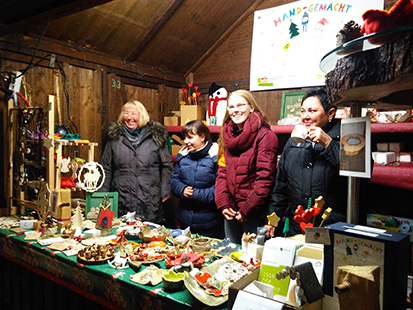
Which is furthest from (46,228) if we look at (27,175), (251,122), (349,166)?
(349,166)

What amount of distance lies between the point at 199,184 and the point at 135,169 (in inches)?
29.5

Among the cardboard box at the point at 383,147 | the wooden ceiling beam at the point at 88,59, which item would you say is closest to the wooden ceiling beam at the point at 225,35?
the wooden ceiling beam at the point at 88,59

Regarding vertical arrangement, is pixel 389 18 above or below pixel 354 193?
above

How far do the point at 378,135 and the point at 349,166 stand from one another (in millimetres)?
2211

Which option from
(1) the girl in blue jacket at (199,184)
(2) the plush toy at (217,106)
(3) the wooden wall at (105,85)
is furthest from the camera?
(2) the plush toy at (217,106)

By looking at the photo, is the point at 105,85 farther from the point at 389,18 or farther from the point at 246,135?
the point at 389,18

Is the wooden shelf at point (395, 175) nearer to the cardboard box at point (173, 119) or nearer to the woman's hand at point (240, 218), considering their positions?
the woman's hand at point (240, 218)

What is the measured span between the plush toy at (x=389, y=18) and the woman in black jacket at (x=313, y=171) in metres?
0.81

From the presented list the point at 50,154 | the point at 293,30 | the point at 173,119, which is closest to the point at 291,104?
the point at 293,30

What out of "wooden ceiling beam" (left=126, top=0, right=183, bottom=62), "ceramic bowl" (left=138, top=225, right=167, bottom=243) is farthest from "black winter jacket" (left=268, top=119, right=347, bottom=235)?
"wooden ceiling beam" (left=126, top=0, right=183, bottom=62)

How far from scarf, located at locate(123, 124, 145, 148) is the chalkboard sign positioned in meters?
1.58

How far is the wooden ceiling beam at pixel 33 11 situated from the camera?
1.83 metres

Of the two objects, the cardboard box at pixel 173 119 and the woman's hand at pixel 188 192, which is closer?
the woman's hand at pixel 188 192

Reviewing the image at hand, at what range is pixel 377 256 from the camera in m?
0.85
